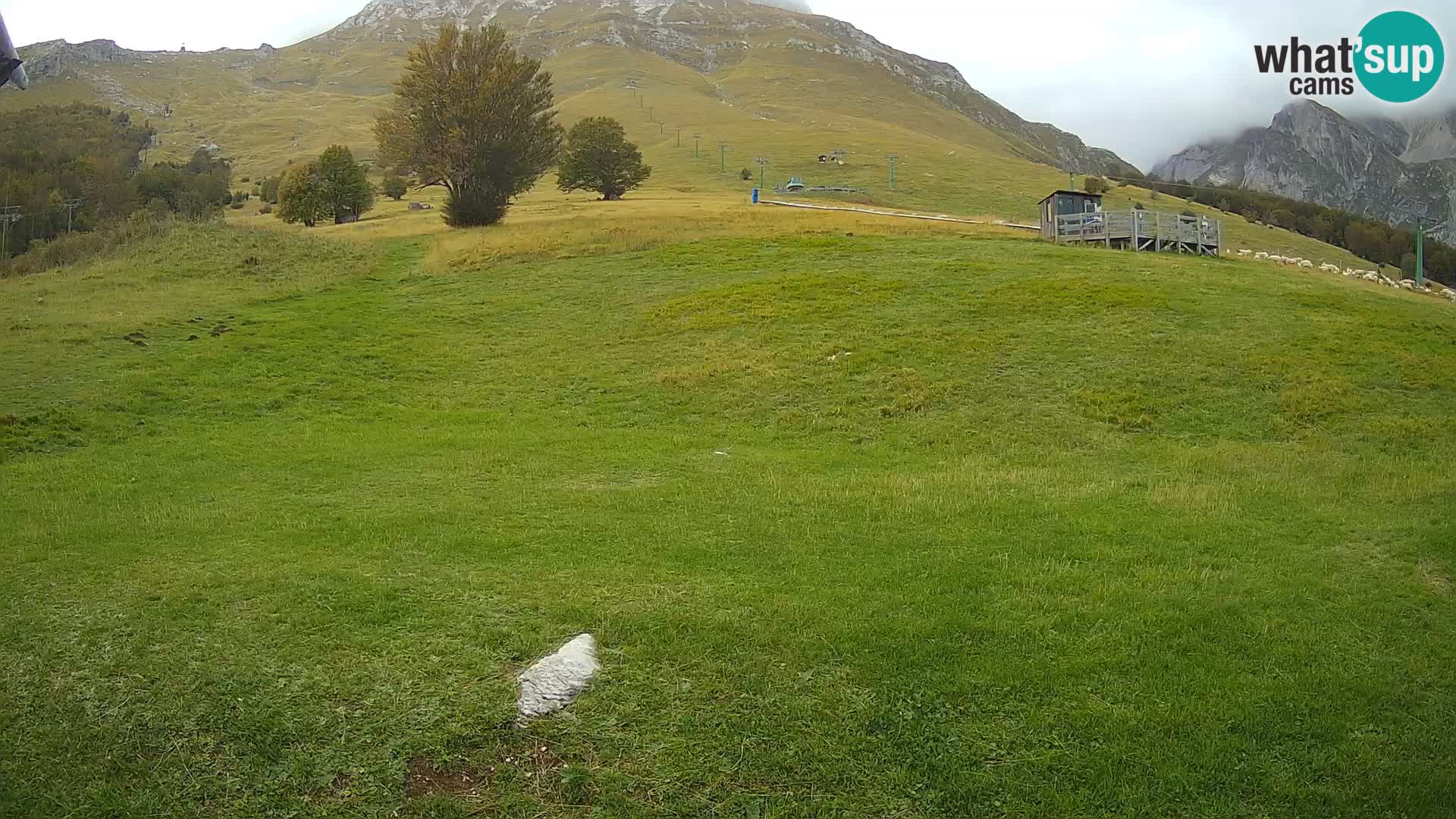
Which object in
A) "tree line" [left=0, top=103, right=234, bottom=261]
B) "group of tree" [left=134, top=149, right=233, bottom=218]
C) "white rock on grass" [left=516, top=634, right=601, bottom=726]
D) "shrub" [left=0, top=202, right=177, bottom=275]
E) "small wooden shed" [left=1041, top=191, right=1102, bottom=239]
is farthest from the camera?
"group of tree" [left=134, top=149, right=233, bottom=218]

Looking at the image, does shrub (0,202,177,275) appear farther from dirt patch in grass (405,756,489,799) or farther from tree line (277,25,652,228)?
dirt patch in grass (405,756,489,799)

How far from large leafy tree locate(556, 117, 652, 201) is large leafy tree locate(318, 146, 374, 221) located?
17384 mm

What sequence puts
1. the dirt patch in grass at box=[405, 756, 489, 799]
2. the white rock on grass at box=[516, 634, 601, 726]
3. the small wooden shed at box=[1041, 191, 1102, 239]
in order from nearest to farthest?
1. the dirt patch in grass at box=[405, 756, 489, 799]
2. the white rock on grass at box=[516, 634, 601, 726]
3. the small wooden shed at box=[1041, 191, 1102, 239]

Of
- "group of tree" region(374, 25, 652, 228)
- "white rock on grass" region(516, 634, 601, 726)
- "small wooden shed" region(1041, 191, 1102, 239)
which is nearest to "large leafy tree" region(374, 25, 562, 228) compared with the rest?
"group of tree" region(374, 25, 652, 228)

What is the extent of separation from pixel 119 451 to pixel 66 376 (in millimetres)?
7090

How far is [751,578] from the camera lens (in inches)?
380

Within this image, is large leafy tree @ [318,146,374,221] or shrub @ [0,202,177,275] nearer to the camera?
shrub @ [0,202,177,275]

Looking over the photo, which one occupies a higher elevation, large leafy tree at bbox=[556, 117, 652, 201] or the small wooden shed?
large leafy tree at bbox=[556, 117, 652, 201]

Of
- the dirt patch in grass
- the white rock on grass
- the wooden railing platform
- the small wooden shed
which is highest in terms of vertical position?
the small wooden shed

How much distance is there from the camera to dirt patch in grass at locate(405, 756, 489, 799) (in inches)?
246

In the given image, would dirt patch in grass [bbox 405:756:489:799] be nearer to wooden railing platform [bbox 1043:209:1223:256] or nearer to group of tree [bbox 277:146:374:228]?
wooden railing platform [bbox 1043:209:1223:256]

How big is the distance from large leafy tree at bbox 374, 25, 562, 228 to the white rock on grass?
5271 cm

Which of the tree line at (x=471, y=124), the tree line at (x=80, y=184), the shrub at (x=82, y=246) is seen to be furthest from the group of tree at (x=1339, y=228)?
the tree line at (x=80, y=184)

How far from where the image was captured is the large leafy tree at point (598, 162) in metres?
79.5
